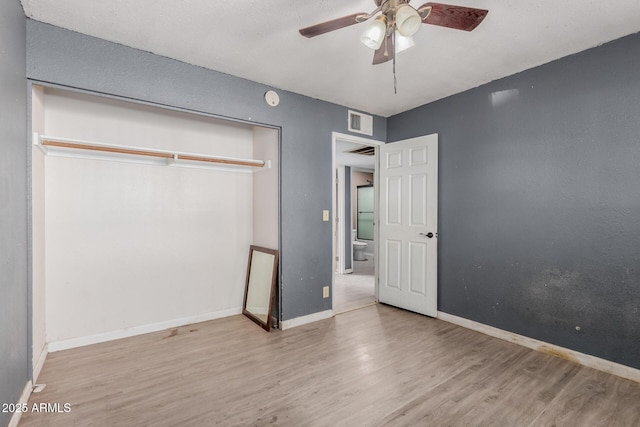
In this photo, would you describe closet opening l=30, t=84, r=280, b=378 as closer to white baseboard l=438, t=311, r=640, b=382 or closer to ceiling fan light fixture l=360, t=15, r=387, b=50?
ceiling fan light fixture l=360, t=15, r=387, b=50

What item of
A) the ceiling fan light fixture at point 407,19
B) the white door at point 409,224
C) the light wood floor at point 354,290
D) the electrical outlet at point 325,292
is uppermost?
the ceiling fan light fixture at point 407,19

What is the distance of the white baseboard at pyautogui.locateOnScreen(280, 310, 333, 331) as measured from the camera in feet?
10.4

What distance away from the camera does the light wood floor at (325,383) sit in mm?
1809

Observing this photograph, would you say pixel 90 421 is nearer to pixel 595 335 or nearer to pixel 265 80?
pixel 265 80

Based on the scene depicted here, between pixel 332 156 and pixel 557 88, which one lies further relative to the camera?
pixel 332 156

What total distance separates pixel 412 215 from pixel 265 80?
2214mm

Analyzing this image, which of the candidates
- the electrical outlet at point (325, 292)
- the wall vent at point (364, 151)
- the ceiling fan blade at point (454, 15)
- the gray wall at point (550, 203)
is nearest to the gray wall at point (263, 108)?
the electrical outlet at point (325, 292)

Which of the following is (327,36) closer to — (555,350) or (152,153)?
(152,153)

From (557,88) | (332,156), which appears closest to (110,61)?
(332,156)

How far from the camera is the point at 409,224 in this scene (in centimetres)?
368

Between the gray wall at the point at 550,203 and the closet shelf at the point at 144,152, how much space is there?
222 centimetres

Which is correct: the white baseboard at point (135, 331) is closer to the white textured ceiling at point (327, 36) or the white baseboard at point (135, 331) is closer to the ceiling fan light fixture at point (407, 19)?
the white textured ceiling at point (327, 36)

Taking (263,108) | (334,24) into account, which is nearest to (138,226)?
(263,108)

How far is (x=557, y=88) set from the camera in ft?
8.46
